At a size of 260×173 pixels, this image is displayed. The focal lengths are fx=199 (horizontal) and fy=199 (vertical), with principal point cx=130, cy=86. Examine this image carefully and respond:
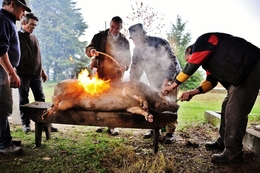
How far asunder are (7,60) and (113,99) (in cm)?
187

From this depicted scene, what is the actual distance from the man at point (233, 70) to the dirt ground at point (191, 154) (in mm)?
205

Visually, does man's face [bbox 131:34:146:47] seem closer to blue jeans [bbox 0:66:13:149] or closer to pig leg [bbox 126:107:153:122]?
pig leg [bbox 126:107:153:122]

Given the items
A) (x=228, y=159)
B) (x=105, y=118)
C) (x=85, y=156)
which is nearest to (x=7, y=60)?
(x=105, y=118)

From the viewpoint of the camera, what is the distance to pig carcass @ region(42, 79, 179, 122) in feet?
11.5

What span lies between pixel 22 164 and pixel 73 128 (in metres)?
2.47

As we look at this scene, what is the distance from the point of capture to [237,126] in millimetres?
3455

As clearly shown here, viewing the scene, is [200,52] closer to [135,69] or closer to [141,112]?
[141,112]

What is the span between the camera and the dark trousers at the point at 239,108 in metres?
3.36

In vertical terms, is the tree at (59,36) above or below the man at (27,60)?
above

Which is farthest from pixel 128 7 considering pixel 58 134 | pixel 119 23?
pixel 58 134

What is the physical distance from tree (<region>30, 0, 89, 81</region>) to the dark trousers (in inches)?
489

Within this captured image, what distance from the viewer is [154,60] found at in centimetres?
509

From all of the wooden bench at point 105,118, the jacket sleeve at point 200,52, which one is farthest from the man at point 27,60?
the jacket sleeve at point 200,52

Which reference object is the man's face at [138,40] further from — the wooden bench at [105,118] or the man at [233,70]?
the wooden bench at [105,118]
